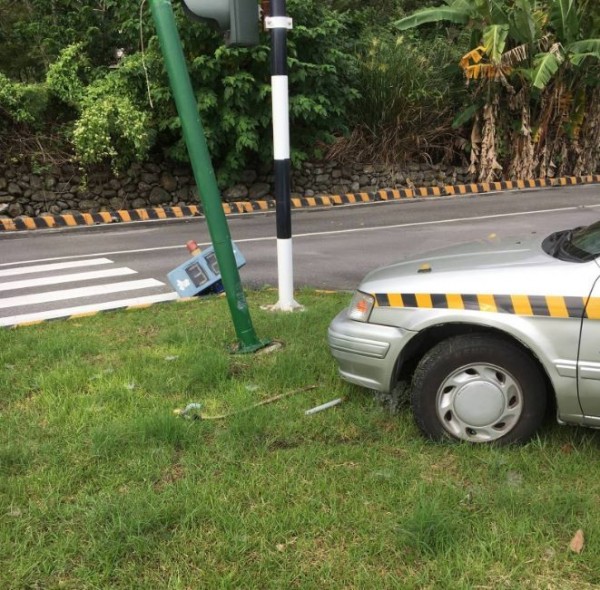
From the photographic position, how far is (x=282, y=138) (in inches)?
240

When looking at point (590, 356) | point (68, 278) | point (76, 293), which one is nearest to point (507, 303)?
point (590, 356)

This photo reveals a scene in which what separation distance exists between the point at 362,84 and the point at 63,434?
16149 millimetres

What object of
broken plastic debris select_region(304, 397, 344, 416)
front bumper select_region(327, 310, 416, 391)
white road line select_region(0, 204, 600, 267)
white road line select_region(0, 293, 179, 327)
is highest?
front bumper select_region(327, 310, 416, 391)

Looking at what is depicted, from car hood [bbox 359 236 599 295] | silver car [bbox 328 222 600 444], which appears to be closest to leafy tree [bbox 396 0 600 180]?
car hood [bbox 359 236 599 295]

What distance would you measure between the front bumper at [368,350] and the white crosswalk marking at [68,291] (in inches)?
151

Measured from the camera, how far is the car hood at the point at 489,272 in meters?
3.15

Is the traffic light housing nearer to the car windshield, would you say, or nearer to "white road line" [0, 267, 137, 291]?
the car windshield

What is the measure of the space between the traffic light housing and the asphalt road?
9.57 ft

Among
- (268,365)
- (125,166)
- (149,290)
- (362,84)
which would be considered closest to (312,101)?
(362,84)

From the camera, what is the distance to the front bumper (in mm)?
3498

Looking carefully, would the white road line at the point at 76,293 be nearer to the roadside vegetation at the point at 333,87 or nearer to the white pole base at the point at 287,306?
the white pole base at the point at 287,306

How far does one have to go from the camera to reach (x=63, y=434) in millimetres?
3707

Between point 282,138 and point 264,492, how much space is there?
390 centimetres

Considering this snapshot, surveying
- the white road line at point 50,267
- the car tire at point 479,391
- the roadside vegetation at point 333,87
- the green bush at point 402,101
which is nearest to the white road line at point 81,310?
the white road line at point 50,267
